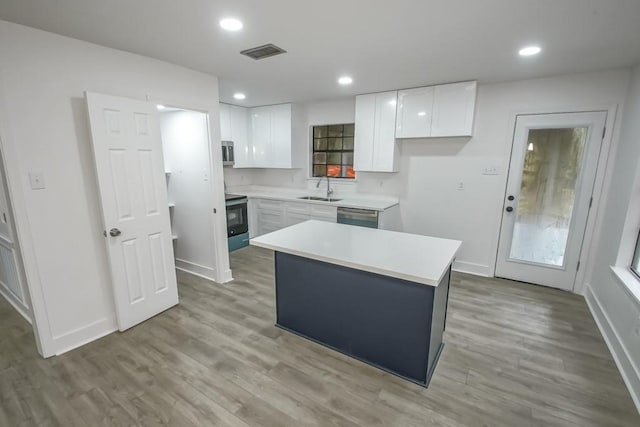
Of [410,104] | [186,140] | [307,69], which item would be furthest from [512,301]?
[186,140]

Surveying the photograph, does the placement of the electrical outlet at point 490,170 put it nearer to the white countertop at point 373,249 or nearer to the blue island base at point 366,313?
the white countertop at point 373,249

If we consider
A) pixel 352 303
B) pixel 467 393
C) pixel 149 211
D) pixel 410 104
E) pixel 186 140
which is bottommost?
pixel 467 393

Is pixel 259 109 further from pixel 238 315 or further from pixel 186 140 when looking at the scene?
pixel 238 315

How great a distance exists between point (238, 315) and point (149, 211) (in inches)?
51.0

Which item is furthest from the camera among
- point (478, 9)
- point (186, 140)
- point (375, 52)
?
point (186, 140)

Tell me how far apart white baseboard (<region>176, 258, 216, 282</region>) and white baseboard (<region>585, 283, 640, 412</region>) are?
380 cm

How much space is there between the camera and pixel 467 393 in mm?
1897

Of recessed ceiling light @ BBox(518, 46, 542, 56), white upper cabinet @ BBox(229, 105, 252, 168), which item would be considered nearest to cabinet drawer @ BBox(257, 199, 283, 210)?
white upper cabinet @ BBox(229, 105, 252, 168)

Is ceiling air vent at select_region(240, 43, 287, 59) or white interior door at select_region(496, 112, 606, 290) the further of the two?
white interior door at select_region(496, 112, 606, 290)

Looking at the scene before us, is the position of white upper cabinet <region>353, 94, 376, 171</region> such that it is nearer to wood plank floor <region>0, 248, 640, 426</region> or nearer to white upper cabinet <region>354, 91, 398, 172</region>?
white upper cabinet <region>354, 91, 398, 172</region>

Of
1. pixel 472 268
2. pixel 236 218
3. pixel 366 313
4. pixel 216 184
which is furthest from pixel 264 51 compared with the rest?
pixel 472 268

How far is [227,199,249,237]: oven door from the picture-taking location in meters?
4.52

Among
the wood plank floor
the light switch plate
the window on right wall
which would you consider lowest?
the wood plank floor

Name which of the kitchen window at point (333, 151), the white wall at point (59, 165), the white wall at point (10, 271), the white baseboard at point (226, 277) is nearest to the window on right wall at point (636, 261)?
the kitchen window at point (333, 151)
